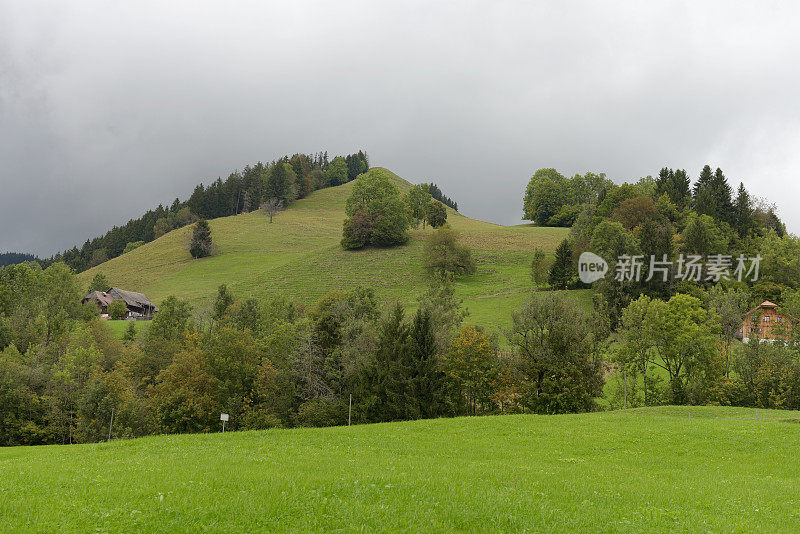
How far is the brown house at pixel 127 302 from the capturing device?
98.4 meters

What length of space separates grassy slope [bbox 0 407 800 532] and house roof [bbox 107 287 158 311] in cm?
7961

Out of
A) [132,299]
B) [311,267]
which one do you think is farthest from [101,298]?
[311,267]

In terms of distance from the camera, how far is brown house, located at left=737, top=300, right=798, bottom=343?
5942 centimetres

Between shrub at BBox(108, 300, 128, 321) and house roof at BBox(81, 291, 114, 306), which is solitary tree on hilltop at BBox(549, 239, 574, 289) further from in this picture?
house roof at BBox(81, 291, 114, 306)

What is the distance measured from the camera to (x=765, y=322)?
6975 centimetres

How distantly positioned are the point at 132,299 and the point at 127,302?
4.42 ft

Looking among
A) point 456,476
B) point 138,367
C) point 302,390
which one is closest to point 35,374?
point 138,367

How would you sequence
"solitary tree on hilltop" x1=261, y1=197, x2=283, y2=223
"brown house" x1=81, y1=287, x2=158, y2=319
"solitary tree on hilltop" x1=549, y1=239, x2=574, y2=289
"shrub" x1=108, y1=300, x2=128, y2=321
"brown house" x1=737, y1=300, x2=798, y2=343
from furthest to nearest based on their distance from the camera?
"solitary tree on hilltop" x1=261, y1=197, x2=283, y2=223 → "brown house" x1=81, y1=287, x2=158, y2=319 → "shrub" x1=108, y1=300, x2=128, y2=321 → "solitary tree on hilltop" x1=549, y1=239, x2=574, y2=289 → "brown house" x1=737, y1=300, x2=798, y2=343

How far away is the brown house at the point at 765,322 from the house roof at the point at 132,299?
102515mm

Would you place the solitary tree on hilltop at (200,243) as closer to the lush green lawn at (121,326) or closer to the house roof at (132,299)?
the house roof at (132,299)

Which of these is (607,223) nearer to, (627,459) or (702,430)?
(702,430)

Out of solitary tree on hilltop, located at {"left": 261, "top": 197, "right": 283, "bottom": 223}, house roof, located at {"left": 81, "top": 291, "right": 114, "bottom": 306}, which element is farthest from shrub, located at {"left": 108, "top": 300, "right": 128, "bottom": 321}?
solitary tree on hilltop, located at {"left": 261, "top": 197, "right": 283, "bottom": 223}

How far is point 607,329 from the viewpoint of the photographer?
2325 inches

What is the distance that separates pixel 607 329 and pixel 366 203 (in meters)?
88.4
